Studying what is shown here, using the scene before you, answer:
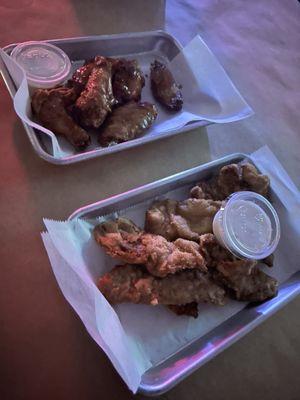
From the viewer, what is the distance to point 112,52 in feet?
5.94

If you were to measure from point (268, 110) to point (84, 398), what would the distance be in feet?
4.83

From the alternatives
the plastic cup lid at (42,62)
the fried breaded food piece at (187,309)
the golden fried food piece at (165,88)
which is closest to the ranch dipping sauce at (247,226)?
the fried breaded food piece at (187,309)

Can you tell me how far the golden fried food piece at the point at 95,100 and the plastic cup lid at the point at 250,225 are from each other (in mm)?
565

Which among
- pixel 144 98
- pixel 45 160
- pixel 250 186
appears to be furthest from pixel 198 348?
pixel 144 98

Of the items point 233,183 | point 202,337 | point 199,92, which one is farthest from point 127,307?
point 199,92

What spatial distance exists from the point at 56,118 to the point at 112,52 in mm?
542

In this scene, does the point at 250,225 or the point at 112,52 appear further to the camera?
the point at 112,52

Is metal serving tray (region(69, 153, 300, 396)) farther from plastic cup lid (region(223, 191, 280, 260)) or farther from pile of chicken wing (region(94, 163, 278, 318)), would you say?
plastic cup lid (region(223, 191, 280, 260))

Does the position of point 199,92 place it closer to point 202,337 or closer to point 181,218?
point 181,218

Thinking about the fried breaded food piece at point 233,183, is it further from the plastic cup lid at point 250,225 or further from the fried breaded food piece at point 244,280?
the fried breaded food piece at point 244,280

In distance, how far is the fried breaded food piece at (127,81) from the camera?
161 cm

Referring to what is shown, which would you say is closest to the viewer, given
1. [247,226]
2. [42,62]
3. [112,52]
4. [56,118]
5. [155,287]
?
[155,287]

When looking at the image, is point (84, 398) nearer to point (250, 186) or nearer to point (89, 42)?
point (250, 186)

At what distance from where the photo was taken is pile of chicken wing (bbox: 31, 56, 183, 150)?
1.45m
